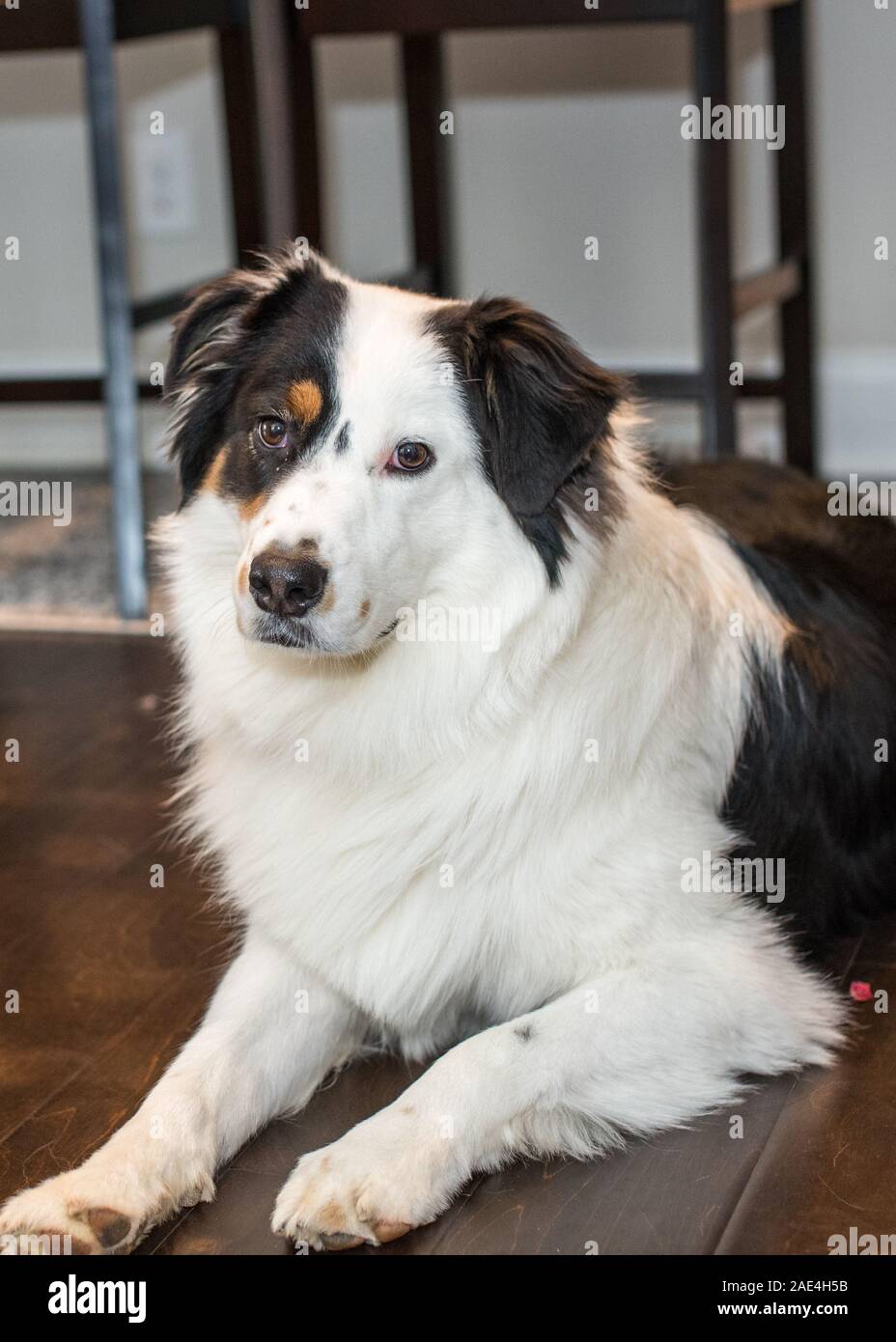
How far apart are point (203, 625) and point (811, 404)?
2983mm

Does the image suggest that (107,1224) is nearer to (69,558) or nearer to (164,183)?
(69,558)

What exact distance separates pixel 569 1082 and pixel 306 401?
91 cm

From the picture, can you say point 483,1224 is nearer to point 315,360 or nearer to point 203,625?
point 203,625

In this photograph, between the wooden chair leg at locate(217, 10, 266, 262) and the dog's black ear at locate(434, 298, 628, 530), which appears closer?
the dog's black ear at locate(434, 298, 628, 530)

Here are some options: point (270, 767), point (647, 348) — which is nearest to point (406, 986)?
point (270, 767)

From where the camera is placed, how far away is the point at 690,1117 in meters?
2.07

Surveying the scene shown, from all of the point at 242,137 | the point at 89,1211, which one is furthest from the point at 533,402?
the point at 242,137

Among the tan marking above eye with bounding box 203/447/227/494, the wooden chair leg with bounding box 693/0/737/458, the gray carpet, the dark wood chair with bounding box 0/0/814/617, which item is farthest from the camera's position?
the gray carpet

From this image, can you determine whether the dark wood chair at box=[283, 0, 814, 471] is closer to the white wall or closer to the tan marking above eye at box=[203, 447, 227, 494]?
the white wall

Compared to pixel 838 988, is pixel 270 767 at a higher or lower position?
higher

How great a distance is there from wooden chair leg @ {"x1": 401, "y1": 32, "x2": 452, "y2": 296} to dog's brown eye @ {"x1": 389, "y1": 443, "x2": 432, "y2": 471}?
2.75 m

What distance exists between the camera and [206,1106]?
1.99 metres

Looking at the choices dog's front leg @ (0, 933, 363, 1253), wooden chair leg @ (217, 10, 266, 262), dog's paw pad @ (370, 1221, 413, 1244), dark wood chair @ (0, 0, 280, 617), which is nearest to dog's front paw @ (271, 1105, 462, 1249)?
dog's paw pad @ (370, 1221, 413, 1244)

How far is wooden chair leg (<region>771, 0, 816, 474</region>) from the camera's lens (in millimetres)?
4469
